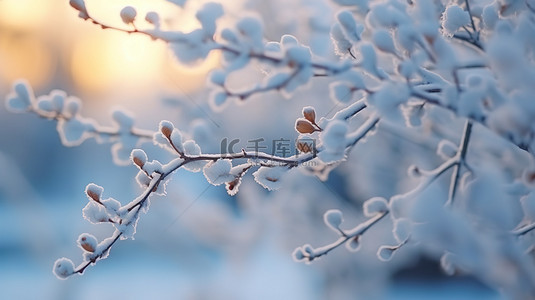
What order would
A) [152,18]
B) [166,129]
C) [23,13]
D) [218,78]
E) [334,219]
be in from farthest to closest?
1. [23,13]
2. [334,219]
3. [166,129]
4. [152,18]
5. [218,78]

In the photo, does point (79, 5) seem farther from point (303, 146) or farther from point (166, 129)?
point (303, 146)

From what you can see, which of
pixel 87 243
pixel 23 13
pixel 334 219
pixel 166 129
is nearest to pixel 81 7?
pixel 166 129

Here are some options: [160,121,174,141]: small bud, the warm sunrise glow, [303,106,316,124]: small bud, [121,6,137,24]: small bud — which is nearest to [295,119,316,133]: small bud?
[303,106,316,124]: small bud

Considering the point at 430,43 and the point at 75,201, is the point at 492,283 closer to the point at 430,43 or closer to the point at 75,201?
the point at 430,43

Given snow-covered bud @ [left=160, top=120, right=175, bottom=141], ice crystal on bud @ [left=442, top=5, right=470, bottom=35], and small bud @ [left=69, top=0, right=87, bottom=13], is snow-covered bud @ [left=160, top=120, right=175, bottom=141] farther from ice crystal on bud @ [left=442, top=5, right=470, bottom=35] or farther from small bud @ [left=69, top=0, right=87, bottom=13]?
ice crystal on bud @ [left=442, top=5, right=470, bottom=35]

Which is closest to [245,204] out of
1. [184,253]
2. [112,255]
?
[184,253]
